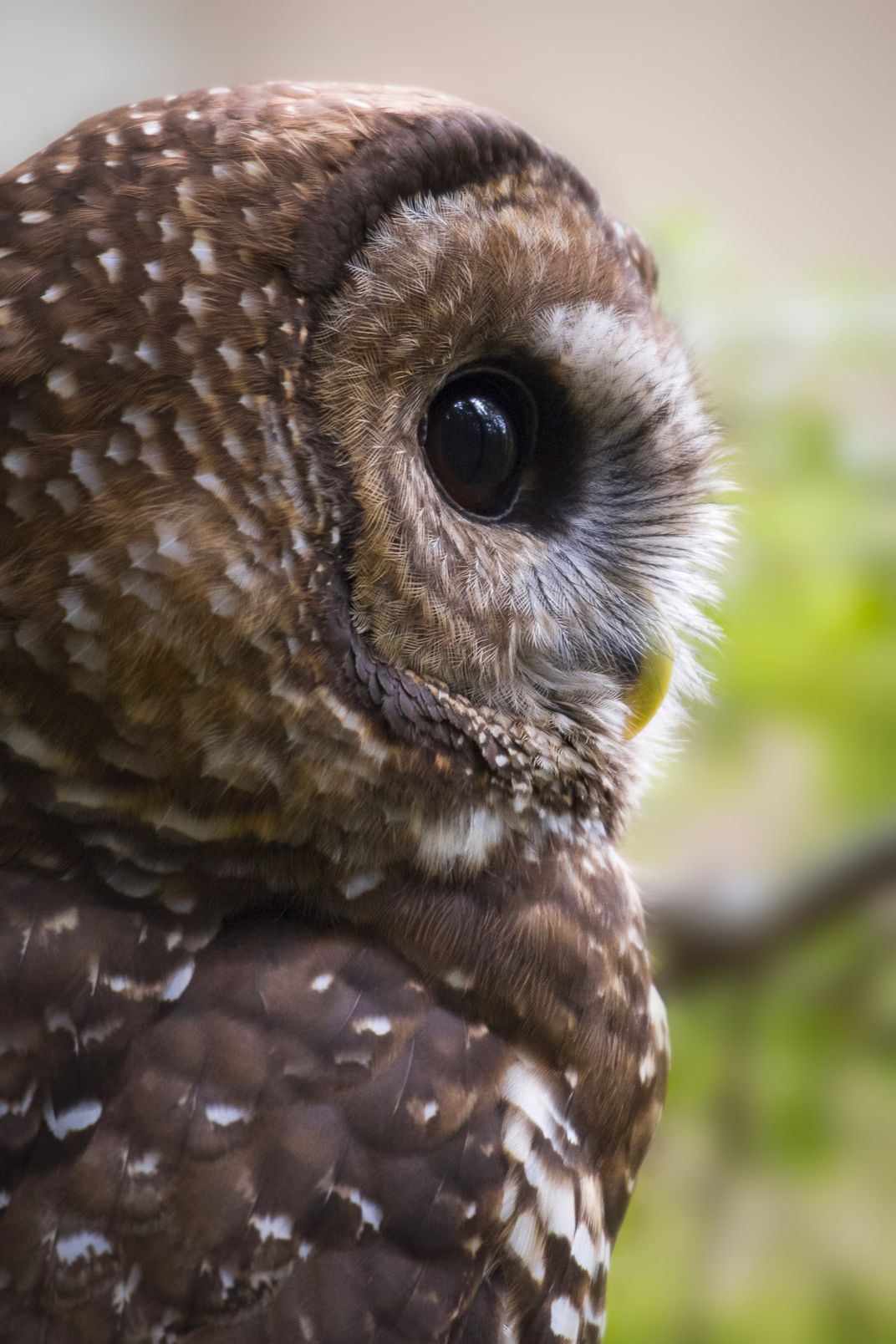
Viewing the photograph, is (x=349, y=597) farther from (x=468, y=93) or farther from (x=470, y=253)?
(x=468, y=93)

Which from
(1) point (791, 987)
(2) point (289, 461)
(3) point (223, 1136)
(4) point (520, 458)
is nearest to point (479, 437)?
(4) point (520, 458)

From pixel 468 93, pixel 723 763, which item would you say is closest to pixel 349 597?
pixel 723 763

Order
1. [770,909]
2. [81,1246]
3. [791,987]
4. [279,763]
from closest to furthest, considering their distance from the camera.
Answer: [81,1246] < [279,763] < [770,909] < [791,987]

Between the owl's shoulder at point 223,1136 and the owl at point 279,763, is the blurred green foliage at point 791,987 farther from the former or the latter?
the owl's shoulder at point 223,1136

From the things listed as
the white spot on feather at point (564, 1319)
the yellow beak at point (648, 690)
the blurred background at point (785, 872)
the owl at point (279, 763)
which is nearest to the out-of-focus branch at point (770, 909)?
the blurred background at point (785, 872)

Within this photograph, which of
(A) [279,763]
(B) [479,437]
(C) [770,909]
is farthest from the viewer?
(C) [770,909]

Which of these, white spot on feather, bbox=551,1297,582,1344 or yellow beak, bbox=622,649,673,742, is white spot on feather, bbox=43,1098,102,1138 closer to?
white spot on feather, bbox=551,1297,582,1344

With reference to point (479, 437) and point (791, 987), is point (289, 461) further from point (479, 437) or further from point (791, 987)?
point (791, 987)

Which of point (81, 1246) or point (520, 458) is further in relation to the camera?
point (520, 458)
